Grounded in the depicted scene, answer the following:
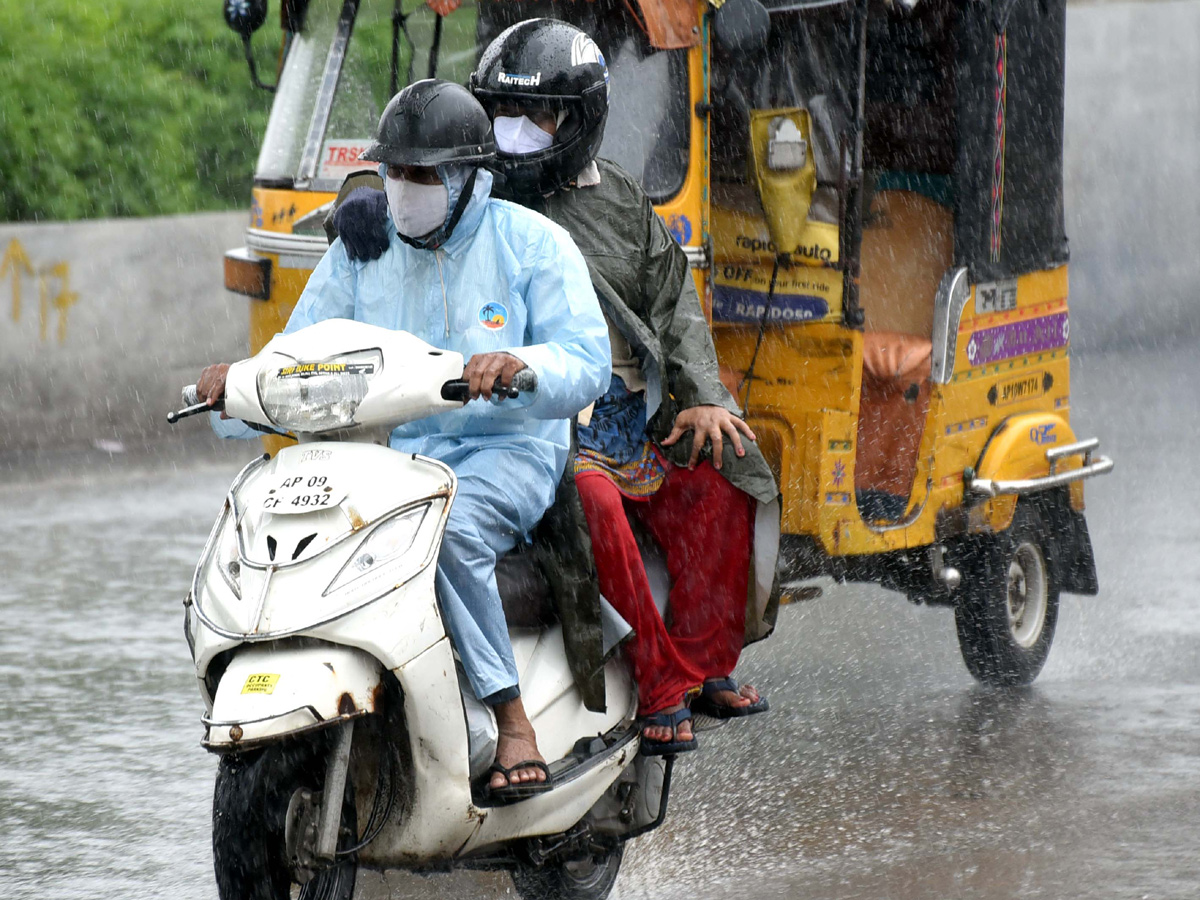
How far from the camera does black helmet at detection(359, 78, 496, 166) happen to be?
3.79 meters

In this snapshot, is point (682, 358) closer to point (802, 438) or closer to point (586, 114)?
point (586, 114)

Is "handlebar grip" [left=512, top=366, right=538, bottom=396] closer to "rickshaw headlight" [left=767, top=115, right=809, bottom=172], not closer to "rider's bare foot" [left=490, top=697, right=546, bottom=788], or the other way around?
"rider's bare foot" [left=490, top=697, right=546, bottom=788]

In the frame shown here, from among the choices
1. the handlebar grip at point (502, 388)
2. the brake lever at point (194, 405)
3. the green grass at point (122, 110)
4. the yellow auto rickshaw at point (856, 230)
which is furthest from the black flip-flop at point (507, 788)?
the green grass at point (122, 110)

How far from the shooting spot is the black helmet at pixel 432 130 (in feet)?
12.4

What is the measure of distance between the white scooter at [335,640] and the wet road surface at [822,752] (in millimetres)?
1280

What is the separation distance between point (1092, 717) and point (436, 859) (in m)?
3.25

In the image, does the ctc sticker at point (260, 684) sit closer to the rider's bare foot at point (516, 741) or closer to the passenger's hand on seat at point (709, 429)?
the rider's bare foot at point (516, 741)

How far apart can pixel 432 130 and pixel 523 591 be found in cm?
103

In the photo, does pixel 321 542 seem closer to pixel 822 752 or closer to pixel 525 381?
pixel 525 381

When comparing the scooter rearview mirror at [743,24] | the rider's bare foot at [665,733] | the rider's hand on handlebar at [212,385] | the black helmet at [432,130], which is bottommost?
the rider's bare foot at [665,733]

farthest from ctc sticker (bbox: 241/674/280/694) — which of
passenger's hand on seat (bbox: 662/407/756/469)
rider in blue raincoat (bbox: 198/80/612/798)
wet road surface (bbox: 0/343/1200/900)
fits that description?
wet road surface (bbox: 0/343/1200/900)

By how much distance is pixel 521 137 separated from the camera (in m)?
4.69

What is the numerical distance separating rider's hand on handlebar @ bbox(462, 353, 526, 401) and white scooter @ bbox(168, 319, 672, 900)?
0.03 meters

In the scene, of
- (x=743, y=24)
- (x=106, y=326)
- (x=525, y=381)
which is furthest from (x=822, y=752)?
(x=106, y=326)
